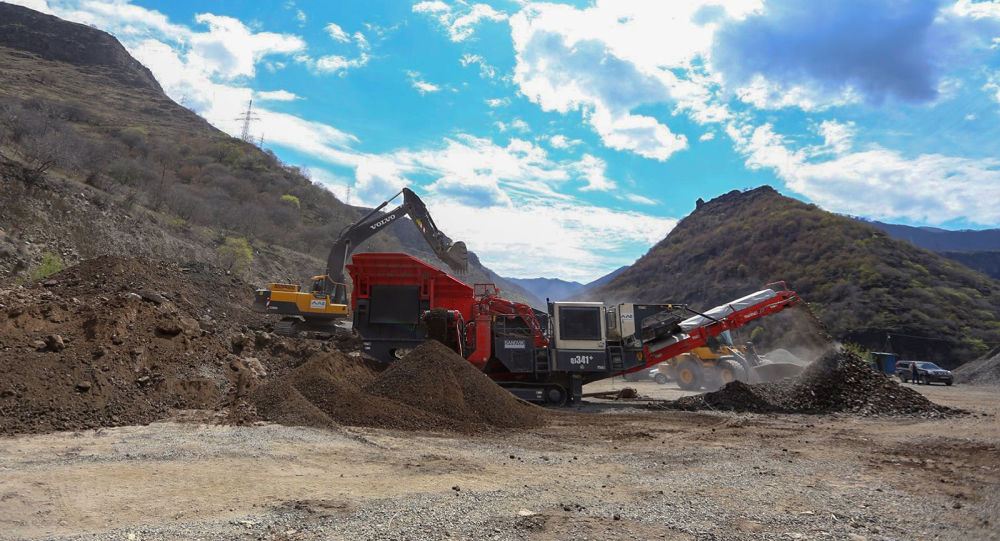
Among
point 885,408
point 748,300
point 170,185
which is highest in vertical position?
point 170,185

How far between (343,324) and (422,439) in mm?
9483

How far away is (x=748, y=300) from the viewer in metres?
15.1

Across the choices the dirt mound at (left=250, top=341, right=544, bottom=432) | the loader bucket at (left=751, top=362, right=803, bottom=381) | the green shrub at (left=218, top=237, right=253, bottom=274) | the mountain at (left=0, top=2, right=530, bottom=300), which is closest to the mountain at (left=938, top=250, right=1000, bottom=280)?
the mountain at (left=0, top=2, right=530, bottom=300)

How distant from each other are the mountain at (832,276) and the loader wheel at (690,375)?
3.34m

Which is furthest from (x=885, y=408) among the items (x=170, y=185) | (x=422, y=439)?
(x=170, y=185)

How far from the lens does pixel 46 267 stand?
53.5 feet

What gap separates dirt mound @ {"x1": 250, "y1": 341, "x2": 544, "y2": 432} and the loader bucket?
10404mm

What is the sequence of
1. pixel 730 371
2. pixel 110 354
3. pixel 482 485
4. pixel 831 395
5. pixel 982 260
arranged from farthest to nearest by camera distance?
pixel 982 260
pixel 730 371
pixel 831 395
pixel 110 354
pixel 482 485

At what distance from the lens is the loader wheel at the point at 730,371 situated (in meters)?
20.2

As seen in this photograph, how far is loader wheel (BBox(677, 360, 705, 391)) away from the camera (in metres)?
21.4

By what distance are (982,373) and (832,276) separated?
1017 inches

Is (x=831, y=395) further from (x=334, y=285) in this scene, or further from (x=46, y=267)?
(x=46, y=267)

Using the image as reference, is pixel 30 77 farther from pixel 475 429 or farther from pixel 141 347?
pixel 475 429

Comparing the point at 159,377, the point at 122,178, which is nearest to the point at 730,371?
the point at 159,377
